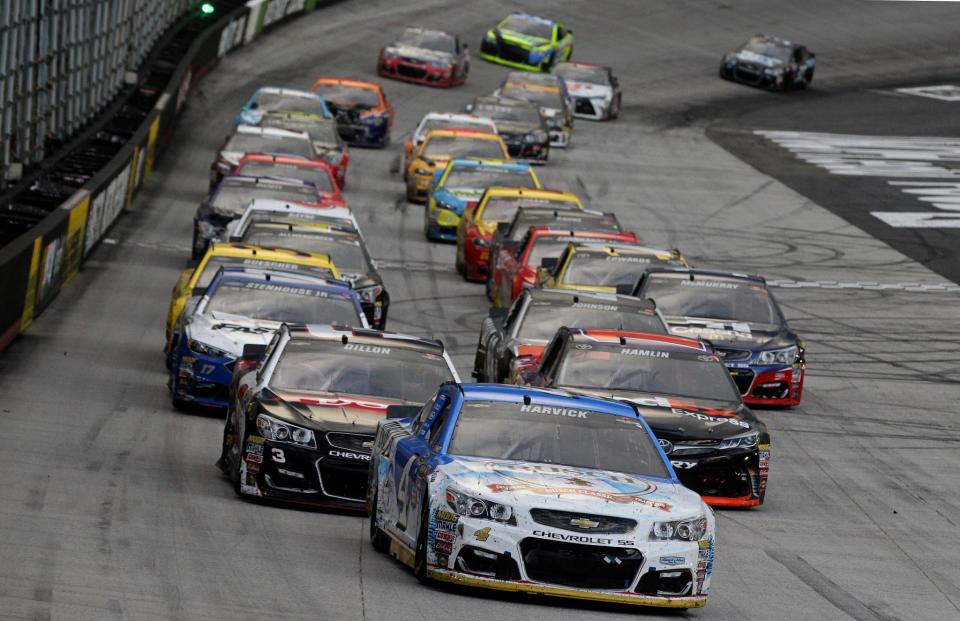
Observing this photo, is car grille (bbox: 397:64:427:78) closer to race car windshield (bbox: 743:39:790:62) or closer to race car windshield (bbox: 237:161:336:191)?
race car windshield (bbox: 743:39:790:62)

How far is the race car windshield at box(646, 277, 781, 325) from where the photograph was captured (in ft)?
69.3

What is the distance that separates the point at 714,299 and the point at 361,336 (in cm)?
737

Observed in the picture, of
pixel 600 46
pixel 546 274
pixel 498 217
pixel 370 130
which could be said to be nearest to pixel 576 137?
pixel 370 130

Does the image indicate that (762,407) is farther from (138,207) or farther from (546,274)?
(138,207)

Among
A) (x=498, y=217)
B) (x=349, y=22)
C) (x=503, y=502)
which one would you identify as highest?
(x=503, y=502)

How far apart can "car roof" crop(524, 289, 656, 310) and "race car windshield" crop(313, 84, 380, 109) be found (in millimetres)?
25432

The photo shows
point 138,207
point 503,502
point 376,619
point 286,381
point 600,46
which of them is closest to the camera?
point 376,619

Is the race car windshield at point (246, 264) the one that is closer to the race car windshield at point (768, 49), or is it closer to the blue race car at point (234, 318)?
the blue race car at point (234, 318)

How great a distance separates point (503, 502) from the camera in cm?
1038

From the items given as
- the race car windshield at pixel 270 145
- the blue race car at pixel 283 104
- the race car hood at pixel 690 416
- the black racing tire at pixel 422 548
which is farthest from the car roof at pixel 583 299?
the blue race car at pixel 283 104

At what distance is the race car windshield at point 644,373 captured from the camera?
51.3 feet

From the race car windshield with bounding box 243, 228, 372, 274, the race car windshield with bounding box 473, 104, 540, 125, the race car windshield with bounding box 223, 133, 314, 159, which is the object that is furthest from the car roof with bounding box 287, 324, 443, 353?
the race car windshield with bounding box 473, 104, 540, 125

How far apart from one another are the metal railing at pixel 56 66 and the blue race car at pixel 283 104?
2.89 metres

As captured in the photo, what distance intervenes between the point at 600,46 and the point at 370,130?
70.2 ft
